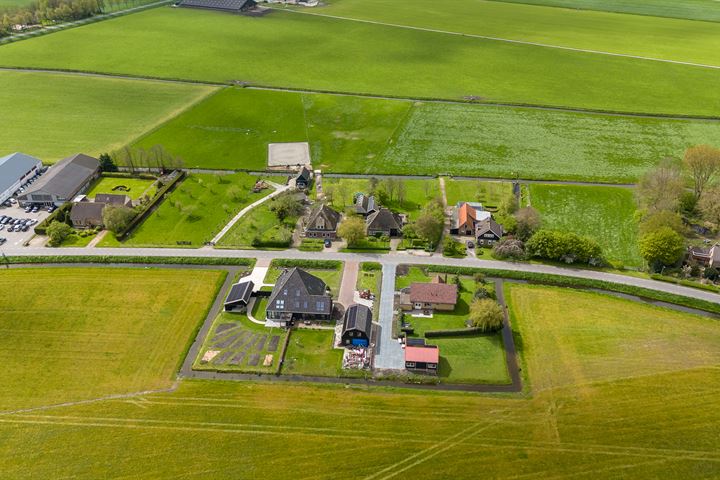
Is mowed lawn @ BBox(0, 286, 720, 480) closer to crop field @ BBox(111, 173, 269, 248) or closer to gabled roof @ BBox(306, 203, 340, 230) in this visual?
gabled roof @ BBox(306, 203, 340, 230)

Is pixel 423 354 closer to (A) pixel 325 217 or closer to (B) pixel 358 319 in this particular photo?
(B) pixel 358 319

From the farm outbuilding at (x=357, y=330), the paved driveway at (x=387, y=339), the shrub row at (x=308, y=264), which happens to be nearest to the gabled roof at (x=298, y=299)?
the farm outbuilding at (x=357, y=330)

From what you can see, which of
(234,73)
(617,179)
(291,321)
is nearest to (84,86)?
(234,73)

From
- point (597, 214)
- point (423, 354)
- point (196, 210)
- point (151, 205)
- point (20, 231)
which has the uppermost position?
point (151, 205)

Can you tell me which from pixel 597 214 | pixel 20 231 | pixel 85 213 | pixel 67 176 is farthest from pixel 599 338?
pixel 67 176

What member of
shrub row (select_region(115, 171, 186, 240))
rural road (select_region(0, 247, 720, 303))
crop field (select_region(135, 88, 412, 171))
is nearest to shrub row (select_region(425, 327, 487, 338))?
rural road (select_region(0, 247, 720, 303))
